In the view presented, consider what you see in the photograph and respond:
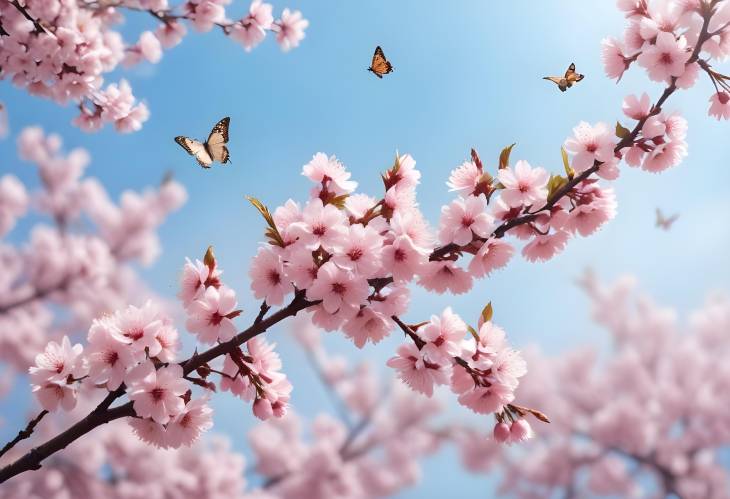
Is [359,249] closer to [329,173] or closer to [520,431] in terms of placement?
[329,173]

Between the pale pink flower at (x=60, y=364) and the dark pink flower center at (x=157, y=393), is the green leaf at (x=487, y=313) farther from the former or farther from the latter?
the pale pink flower at (x=60, y=364)

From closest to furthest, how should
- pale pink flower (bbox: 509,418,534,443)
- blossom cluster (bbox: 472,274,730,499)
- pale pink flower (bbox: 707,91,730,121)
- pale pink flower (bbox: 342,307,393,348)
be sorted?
1. pale pink flower (bbox: 342,307,393,348)
2. pale pink flower (bbox: 509,418,534,443)
3. pale pink flower (bbox: 707,91,730,121)
4. blossom cluster (bbox: 472,274,730,499)

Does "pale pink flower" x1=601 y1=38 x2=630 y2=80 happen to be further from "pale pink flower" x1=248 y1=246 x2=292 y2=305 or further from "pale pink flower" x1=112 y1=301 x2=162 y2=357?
A: "pale pink flower" x1=112 y1=301 x2=162 y2=357

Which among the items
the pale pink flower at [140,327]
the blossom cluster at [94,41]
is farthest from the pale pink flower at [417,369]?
the blossom cluster at [94,41]

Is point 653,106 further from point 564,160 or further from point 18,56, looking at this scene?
point 18,56

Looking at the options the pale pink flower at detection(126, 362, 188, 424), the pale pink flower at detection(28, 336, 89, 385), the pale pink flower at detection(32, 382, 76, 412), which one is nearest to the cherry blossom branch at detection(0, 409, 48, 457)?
the pale pink flower at detection(32, 382, 76, 412)

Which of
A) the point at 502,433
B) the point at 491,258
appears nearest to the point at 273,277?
the point at 491,258
